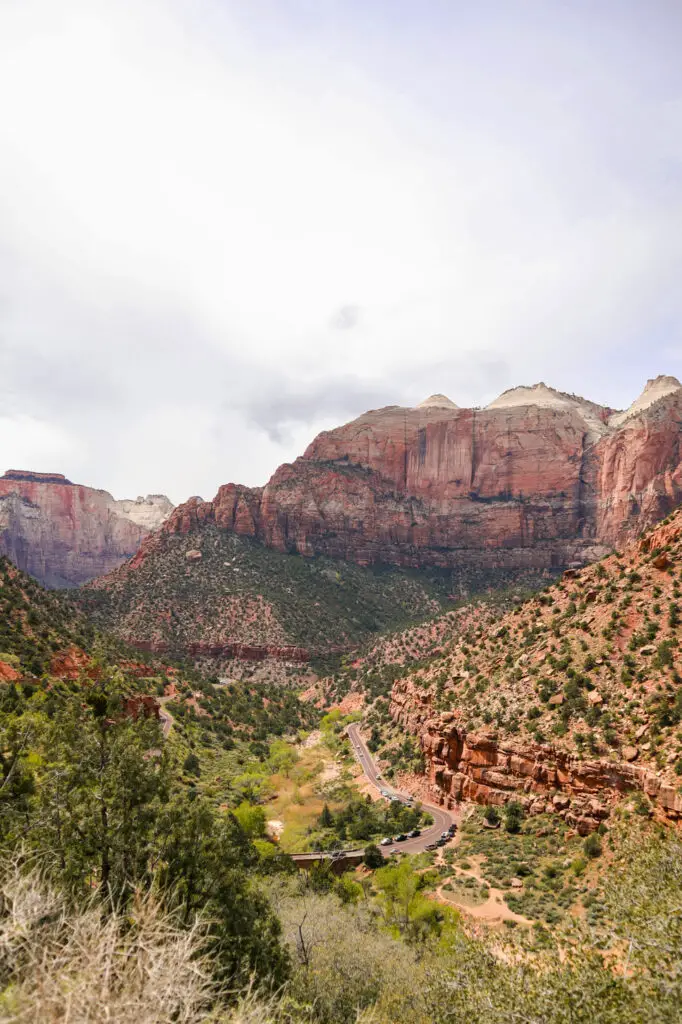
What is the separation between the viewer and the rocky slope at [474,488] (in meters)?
112

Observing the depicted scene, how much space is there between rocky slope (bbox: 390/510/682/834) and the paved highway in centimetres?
123

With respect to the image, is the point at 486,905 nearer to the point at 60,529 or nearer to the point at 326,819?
the point at 326,819

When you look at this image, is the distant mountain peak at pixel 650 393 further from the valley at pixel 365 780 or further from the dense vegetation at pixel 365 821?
the dense vegetation at pixel 365 821

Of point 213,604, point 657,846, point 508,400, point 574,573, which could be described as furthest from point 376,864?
point 508,400

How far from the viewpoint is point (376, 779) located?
4078cm

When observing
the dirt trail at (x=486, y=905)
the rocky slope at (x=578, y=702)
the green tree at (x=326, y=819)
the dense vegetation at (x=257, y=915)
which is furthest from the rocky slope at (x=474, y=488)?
the dense vegetation at (x=257, y=915)

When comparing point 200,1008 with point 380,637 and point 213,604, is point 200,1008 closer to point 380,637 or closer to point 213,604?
point 380,637

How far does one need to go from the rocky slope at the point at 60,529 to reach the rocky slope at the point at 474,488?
268 feet

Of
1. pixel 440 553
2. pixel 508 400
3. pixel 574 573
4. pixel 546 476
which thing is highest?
pixel 508 400

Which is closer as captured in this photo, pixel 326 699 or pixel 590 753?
pixel 590 753

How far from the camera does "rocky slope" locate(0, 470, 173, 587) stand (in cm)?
16825

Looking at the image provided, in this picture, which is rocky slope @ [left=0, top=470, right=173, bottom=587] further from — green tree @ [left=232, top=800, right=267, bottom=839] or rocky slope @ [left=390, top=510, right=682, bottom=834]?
rocky slope @ [left=390, top=510, right=682, bottom=834]

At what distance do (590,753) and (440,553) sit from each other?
4068 inches

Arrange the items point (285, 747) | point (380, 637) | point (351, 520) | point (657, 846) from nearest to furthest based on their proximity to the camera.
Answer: point (657, 846)
point (285, 747)
point (380, 637)
point (351, 520)
